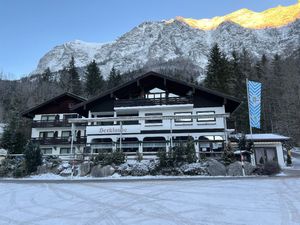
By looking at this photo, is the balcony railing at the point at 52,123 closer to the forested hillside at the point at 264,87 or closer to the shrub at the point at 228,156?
the forested hillside at the point at 264,87

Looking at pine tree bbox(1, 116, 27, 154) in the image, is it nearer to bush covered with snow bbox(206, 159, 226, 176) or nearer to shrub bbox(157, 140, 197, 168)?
shrub bbox(157, 140, 197, 168)

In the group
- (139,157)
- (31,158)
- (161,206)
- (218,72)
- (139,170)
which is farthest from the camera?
(218,72)

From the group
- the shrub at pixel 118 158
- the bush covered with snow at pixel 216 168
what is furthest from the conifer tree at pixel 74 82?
the bush covered with snow at pixel 216 168

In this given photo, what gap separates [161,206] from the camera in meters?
9.15

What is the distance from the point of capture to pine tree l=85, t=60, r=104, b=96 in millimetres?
63525

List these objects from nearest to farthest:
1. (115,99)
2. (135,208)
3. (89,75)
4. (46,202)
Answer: (135,208) < (46,202) < (115,99) < (89,75)

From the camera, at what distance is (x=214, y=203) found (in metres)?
9.47

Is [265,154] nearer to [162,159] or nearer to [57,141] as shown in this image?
[162,159]

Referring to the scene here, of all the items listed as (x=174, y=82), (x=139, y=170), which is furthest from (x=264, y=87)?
(x=139, y=170)

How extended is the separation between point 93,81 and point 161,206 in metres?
57.8

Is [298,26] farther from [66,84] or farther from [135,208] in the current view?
[135,208]

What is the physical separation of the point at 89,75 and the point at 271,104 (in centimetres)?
3981

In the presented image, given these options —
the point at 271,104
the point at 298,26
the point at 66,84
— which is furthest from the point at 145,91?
the point at 298,26

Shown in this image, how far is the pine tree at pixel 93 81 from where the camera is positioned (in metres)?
63.5
